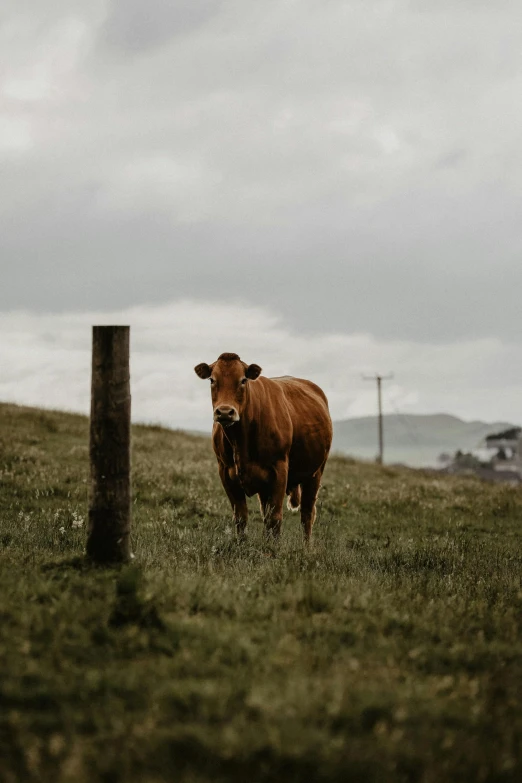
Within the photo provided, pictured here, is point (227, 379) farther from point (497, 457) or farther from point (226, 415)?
point (497, 457)

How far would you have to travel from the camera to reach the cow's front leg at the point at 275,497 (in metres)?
10.5

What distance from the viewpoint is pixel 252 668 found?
14.8ft

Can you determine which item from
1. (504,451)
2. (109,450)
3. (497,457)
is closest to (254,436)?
(109,450)

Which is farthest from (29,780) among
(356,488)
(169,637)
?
(356,488)

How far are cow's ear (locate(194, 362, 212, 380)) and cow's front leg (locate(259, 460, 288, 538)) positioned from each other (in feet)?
5.87

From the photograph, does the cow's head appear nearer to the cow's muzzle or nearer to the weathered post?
the cow's muzzle

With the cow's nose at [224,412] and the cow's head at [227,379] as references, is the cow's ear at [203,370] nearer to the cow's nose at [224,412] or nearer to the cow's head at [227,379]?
the cow's head at [227,379]

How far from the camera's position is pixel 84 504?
1307 centimetres

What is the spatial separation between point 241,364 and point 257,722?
6612 millimetres

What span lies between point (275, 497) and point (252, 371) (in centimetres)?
193

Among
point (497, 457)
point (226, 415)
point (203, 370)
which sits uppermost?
point (203, 370)

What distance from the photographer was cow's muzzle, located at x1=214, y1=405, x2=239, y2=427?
931cm

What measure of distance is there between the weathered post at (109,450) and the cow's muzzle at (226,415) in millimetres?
2441

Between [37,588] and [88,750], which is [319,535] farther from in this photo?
[88,750]
